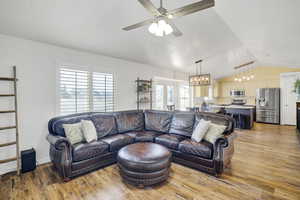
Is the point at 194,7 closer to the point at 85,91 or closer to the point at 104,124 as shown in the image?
the point at 104,124

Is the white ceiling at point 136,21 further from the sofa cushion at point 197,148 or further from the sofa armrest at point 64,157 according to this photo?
the sofa cushion at point 197,148

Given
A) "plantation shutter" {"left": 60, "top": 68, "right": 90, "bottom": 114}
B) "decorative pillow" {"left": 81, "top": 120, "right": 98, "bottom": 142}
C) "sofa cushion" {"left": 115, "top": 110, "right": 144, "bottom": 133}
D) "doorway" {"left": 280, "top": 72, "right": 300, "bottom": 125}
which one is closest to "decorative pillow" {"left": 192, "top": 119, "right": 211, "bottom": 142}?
"sofa cushion" {"left": 115, "top": 110, "right": 144, "bottom": 133}

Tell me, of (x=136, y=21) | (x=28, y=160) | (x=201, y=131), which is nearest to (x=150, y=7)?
(x=136, y=21)

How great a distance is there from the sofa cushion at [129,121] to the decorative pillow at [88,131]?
79 cm

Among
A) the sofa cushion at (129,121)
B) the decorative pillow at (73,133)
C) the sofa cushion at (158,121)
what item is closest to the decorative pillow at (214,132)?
the sofa cushion at (158,121)

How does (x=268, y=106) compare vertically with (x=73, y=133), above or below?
above

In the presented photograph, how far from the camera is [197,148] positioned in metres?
2.76

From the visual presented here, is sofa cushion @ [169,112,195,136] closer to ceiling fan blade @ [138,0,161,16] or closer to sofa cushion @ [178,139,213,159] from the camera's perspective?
sofa cushion @ [178,139,213,159]

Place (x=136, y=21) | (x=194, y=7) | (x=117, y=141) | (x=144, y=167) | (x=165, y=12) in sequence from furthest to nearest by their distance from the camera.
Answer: (x=117, y=141), (x=136, y=21), (x=144, y=167), (x=165, y=12), (x=194, y=7)

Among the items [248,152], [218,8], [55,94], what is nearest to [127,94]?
[55,94]

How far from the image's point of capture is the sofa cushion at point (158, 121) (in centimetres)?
389

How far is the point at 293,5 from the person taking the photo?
2.32m

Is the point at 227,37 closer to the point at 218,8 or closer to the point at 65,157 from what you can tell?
the point at 218,8

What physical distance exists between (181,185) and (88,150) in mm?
1720
